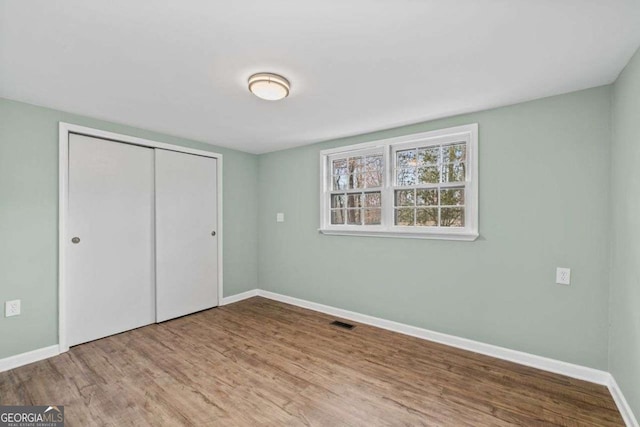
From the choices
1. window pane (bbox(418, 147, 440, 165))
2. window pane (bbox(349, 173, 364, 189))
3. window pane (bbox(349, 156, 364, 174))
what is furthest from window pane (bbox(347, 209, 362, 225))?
window pane (bbox(418, 147, 440, 165))

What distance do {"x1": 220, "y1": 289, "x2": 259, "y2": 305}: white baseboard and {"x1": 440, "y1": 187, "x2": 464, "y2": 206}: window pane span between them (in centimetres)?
310

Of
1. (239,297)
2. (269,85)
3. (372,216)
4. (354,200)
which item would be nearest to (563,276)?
(372,216)

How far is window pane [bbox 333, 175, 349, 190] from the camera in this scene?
3.75 metres

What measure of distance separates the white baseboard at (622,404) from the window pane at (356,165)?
2.83 metres

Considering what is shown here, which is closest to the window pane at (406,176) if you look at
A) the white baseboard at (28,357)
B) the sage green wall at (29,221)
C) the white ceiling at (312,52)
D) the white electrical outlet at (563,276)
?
the white ceiling at (312,52)

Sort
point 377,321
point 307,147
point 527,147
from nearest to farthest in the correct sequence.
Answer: point 527,147
point 377,321
point 307,147

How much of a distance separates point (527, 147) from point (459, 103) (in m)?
0.69

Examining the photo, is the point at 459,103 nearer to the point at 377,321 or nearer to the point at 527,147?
the point at 527,147

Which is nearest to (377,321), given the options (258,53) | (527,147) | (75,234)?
(527,147)

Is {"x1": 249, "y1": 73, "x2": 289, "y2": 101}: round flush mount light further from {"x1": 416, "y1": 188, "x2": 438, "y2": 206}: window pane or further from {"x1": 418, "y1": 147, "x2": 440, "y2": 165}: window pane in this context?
{"x1": 416, "y1": 188, "x2": 438, "y2": 206}: window pane

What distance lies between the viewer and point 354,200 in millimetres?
3664

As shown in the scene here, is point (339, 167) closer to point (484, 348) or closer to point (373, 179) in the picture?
point (373, 179)

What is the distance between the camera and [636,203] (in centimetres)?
170

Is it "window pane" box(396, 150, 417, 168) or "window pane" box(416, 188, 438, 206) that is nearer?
"window pane" box(416, 188, 438, 206)
